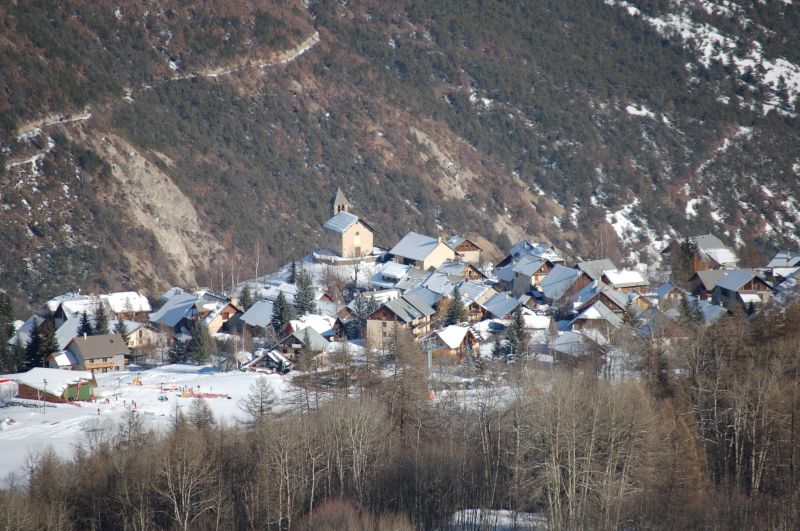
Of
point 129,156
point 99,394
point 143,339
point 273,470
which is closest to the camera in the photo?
point 273,470

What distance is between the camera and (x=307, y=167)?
312 ft

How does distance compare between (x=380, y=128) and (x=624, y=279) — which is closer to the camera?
(x=624, y=279)

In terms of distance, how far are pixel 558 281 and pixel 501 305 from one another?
5141mm

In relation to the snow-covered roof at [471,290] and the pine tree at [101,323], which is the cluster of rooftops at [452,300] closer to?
the snow-covered roof at [471,290]

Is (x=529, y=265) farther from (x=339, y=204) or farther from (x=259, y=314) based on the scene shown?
(x=339, y=204)

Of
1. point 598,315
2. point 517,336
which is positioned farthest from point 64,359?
point 598,315

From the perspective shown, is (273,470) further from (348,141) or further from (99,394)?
(348,141)

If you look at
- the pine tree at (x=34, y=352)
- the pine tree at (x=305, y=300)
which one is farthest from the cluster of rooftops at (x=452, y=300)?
the pine tree at (x=34, y=352)

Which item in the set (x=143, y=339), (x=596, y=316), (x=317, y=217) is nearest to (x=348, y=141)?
(x=317, y=217)

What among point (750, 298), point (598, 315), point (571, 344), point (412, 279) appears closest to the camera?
point (571, 344)

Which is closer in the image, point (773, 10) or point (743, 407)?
point (743, 407)

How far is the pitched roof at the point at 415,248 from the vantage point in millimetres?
67438

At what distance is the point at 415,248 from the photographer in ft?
225

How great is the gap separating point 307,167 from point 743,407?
214 ft
